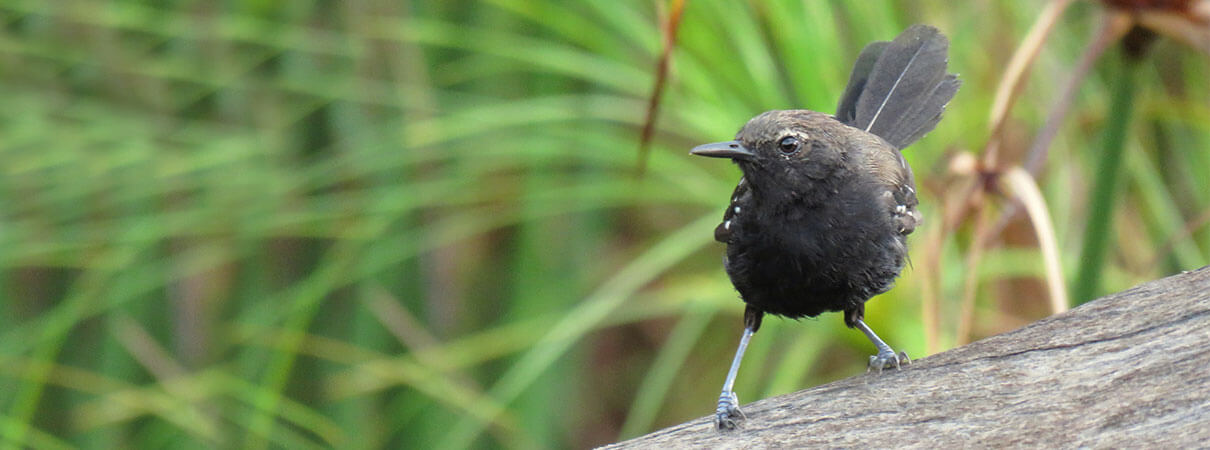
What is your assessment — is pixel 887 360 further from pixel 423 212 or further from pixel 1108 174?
pixel 423 212

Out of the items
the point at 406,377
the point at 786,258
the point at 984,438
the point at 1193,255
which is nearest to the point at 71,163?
the point at 406,377

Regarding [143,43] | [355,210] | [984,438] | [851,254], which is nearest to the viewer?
[984,438]

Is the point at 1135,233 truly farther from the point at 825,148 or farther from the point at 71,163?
the point at 71,163

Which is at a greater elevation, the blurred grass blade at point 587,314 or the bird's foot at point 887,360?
the blurred grass blade at point 587,314

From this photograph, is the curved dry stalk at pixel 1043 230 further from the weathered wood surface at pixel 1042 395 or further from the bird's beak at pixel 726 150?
the bird's beak at pixel 726 150

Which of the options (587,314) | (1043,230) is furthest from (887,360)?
(587,314)

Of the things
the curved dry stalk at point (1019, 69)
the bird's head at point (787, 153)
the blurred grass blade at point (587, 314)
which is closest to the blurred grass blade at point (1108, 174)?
the curved dry stalk at point (1019, 69)
